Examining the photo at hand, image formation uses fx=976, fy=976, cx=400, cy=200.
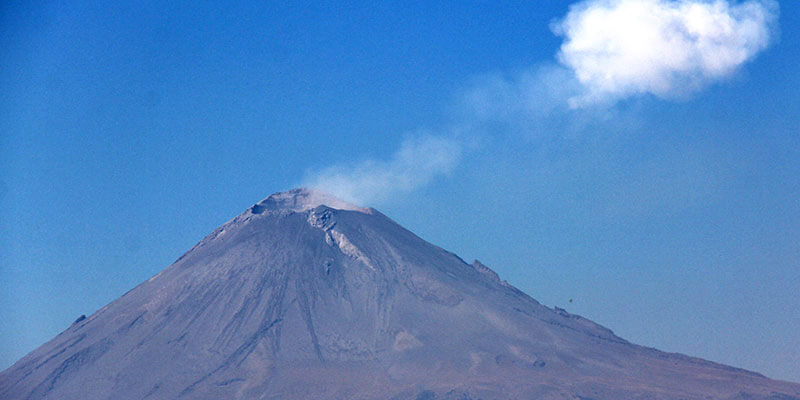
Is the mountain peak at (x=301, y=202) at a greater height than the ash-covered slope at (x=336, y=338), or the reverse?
the mountain peak at (x=301, y=202)

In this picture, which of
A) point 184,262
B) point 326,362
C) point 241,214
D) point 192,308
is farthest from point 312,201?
point 326,362

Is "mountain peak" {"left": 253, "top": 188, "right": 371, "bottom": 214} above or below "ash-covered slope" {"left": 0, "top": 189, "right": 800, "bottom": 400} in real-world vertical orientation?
above

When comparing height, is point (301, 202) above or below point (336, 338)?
above

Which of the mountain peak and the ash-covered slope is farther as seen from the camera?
the mountain peak

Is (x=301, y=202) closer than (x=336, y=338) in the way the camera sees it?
No
